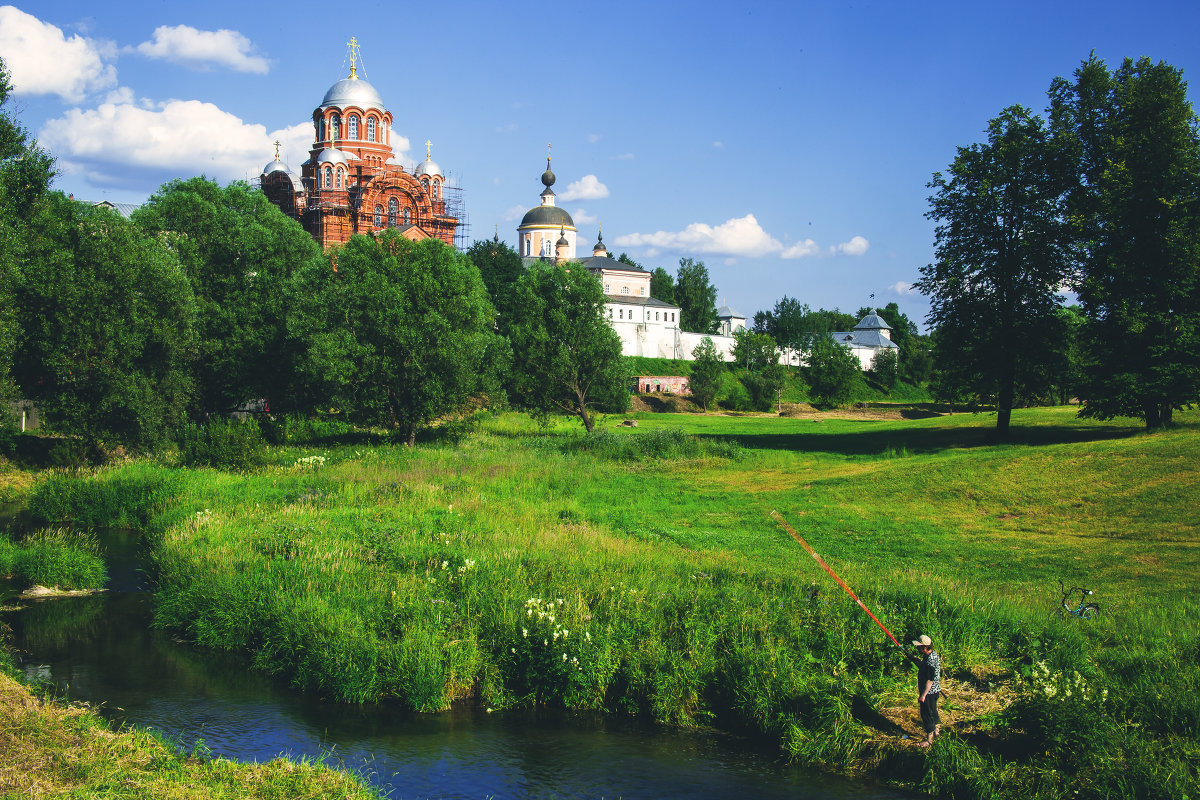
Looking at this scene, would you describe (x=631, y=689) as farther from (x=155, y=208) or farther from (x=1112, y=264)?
(x=155, y=208)

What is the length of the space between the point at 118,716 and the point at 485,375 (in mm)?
26850

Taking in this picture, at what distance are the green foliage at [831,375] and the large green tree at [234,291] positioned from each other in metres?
54.1

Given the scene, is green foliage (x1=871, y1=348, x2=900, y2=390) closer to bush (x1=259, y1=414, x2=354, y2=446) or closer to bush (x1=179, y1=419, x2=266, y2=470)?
bush (x1=259, y1=414, x2=354, y2=446)

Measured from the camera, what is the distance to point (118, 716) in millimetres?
12180

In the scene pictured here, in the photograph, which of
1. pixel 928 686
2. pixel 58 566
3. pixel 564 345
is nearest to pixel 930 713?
pixel 928 686

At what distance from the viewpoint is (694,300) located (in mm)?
118938

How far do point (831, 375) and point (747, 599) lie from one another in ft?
230

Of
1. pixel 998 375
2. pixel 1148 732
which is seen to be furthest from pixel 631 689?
pixel 998 375

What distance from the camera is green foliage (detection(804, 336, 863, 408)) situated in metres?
80.7

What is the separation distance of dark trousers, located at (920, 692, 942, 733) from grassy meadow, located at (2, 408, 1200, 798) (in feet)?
0.90

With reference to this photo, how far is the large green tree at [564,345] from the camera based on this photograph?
145 ft

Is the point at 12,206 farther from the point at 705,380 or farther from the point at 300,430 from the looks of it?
the point at 705,380

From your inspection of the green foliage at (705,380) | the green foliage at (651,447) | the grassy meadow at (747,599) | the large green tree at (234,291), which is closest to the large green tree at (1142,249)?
the grassy meadow at (747,599)

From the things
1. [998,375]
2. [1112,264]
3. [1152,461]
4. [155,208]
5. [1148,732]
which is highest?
[155,208]
